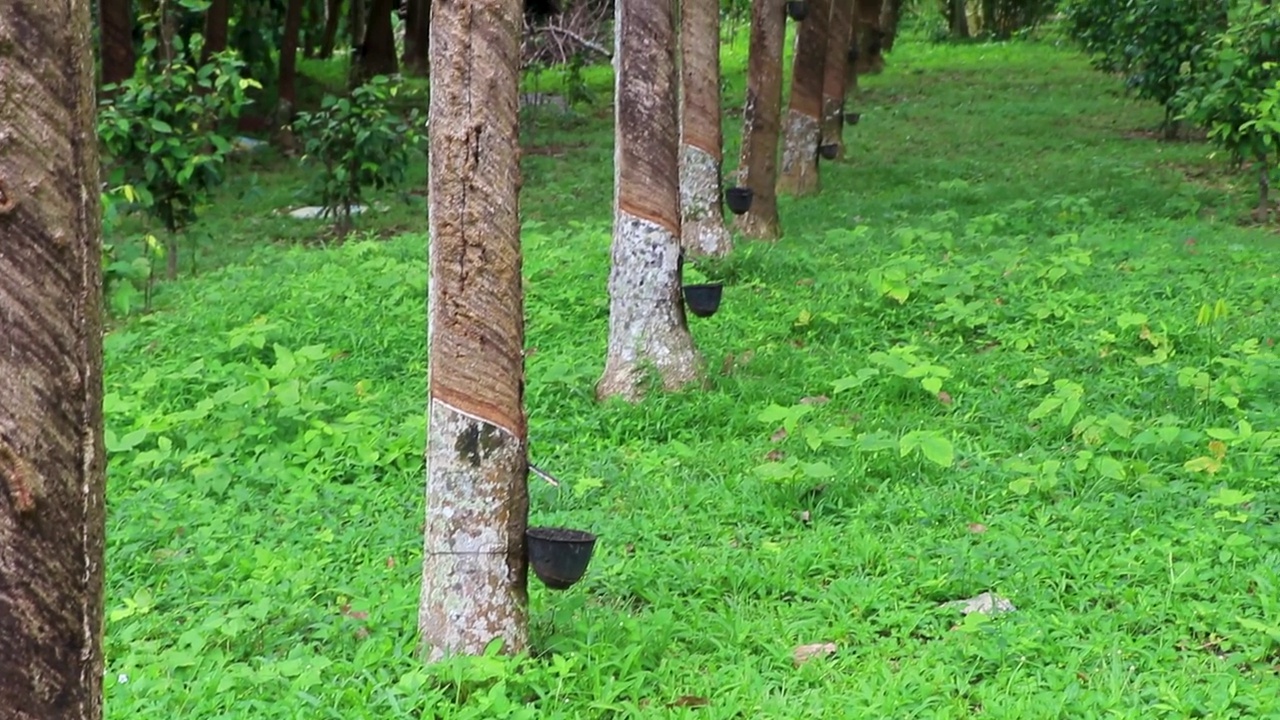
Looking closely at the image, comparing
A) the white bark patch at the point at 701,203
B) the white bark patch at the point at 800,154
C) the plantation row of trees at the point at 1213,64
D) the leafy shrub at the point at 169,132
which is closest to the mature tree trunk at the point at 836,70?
the white bark patch at the point at 800,154

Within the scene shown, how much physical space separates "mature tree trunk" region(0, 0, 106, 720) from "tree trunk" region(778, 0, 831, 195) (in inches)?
388

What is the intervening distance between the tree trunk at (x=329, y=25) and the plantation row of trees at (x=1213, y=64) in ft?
43.5

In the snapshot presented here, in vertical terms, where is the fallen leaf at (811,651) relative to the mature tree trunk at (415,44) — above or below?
above

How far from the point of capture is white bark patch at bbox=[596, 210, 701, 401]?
6277 mm

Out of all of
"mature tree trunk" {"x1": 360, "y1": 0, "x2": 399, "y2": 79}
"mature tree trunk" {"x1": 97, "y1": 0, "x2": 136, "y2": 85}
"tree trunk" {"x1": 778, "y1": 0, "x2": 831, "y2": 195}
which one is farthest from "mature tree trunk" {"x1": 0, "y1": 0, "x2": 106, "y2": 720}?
"mature tree trunk" {"x1": 360, "y1": 0, "x2": 399, "y2": 79}

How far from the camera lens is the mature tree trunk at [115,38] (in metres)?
14.5

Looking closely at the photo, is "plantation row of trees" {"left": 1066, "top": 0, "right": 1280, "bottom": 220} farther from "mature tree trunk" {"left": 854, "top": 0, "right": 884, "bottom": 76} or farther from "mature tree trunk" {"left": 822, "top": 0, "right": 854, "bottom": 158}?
"mature tree trunk" {"left": 854, "top": 0, "right": 884, "bottom": 76}

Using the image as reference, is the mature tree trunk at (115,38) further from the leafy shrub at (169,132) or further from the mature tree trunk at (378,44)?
the leafy shrub at (169,132)

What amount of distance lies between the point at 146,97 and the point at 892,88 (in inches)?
602

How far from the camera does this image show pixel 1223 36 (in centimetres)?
1089

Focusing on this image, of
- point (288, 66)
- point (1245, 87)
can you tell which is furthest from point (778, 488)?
point (288, 66)

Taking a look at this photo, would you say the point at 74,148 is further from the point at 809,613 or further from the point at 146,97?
the point at 146,97

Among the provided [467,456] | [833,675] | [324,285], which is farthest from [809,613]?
[324,285]

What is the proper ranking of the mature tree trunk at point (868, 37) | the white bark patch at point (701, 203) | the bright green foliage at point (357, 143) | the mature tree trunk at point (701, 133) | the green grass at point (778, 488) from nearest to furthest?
the green grass at point (778, 488) < the mature tree trunk at point (701, 133) < the white bark patch at point (701, 203) < the bright green foliage at point (357, 143) < the mature tree trunk at point (868, 37)
